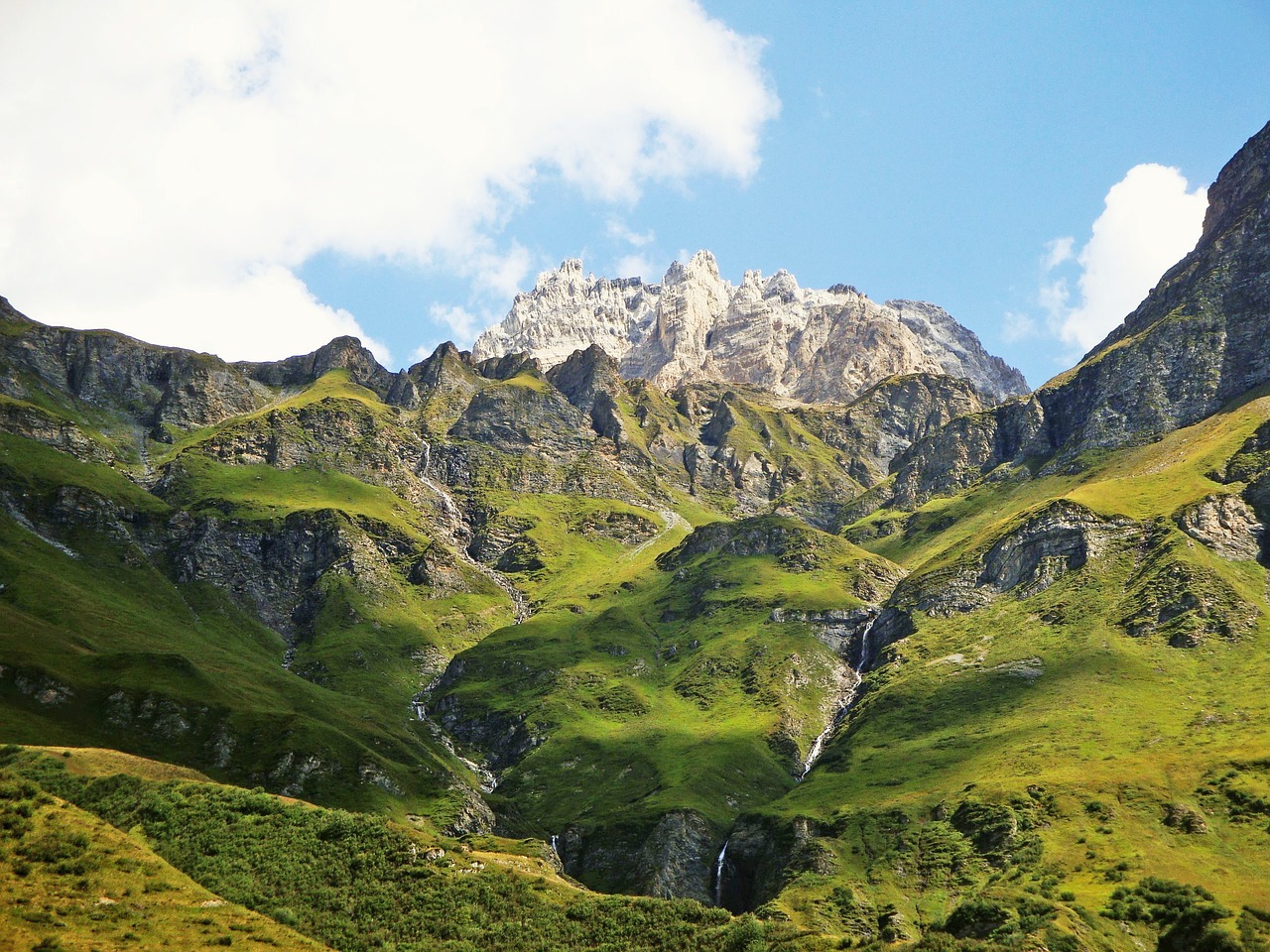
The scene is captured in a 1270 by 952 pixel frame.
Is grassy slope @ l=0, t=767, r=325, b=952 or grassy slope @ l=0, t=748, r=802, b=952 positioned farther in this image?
grassy slope @ l=0, t=748, r=802, b=952

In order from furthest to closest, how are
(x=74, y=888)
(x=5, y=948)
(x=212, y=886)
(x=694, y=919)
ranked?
(x=694, y=919) < (x=212, y=886) < (x=74, y=888) < (x=5, y=948)

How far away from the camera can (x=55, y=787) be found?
126312 millimetres

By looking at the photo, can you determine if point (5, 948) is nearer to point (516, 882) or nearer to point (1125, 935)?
point (516, 882)

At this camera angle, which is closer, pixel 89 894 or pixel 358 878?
pixel 89 894

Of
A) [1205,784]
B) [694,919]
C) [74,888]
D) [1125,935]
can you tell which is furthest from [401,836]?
[1205,784]

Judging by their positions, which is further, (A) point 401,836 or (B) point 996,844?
(B) point 996,844

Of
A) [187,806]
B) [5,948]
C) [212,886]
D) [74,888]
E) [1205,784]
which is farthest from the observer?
[1205,784]

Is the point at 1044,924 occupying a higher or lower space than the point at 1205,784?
lower

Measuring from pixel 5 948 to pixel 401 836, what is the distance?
69.0 metres

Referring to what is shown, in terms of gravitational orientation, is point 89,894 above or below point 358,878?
below

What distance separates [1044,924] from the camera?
128 m

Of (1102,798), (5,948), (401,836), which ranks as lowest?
(5,948)

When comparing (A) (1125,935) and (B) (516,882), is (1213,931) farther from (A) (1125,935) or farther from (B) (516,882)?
(B) (516,882)

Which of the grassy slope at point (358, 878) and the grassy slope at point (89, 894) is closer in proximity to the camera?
the grassy slope at point (89, 894)
